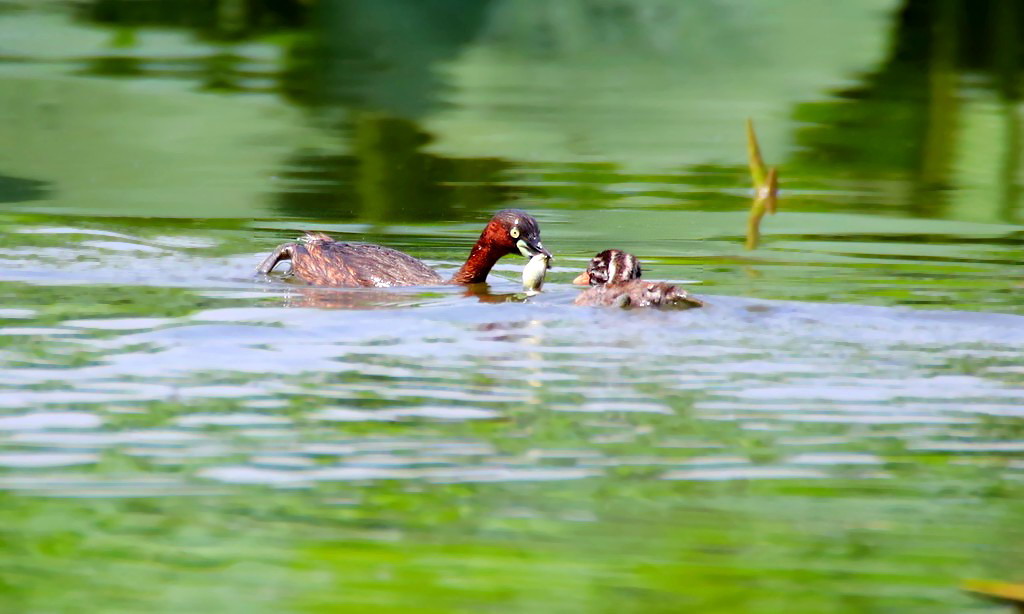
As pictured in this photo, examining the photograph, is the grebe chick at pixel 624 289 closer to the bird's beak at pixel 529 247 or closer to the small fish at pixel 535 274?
the small fish at pixel 535 274

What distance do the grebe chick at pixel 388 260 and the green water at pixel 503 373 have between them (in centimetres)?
21

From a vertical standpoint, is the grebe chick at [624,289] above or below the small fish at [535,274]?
above

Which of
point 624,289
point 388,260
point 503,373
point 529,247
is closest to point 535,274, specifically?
point 529,247

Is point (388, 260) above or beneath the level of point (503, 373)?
beneath

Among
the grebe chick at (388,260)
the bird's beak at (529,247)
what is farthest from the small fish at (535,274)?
the bird's beak at (529,247)

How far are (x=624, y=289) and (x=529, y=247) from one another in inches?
64.3

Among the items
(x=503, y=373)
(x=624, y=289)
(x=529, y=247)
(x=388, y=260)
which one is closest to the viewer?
(x=503, y=373)

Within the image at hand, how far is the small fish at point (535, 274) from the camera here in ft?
33.9

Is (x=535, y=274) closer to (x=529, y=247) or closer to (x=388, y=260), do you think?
(x=529, y=247)

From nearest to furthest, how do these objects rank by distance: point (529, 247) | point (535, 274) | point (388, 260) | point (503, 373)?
1. point (503, 373)
2. point (535, 274)
3. point (388, 260)
4. point (529, 247)

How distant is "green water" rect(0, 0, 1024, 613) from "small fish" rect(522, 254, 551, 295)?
0.20 m

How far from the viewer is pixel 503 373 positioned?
24.5 feet

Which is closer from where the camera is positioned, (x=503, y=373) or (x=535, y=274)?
(x=503, y=373)

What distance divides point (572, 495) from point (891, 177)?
11473mm
